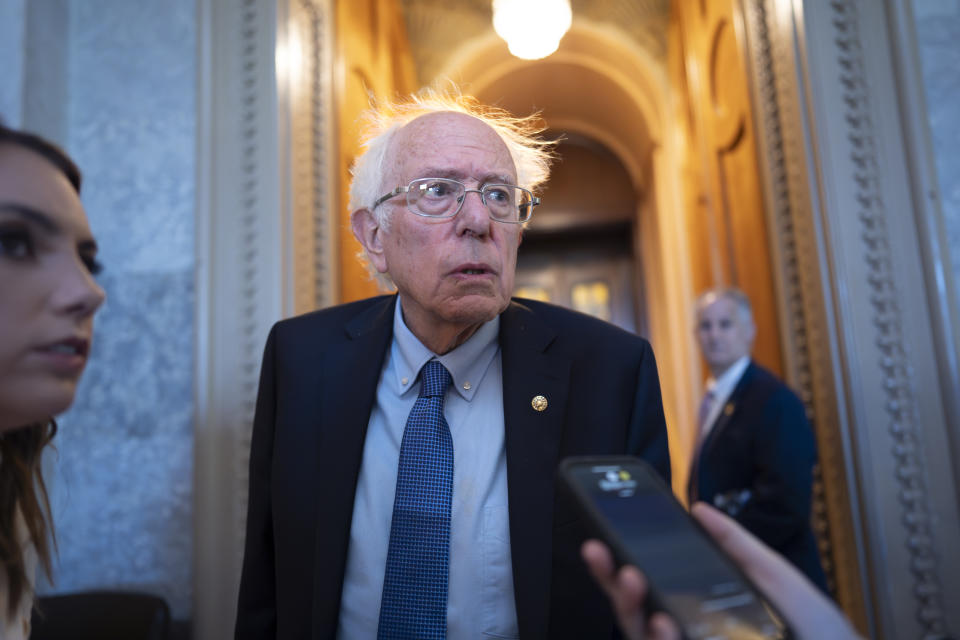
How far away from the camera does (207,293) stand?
237cm

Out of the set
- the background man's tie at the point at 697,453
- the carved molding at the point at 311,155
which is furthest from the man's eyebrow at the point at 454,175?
the background man's tie at the point at 697,453

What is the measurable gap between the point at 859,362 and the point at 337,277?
2.23 m

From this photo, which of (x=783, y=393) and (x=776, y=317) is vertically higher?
(x=776, y=317)

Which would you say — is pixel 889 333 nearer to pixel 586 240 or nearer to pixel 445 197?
pixel 445 197

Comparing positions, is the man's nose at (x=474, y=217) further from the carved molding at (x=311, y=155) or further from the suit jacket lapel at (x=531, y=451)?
the carved molding at (x=311, y=155)

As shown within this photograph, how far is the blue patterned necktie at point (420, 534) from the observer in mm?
1300

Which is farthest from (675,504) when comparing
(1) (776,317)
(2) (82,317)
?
(1) (776,317)

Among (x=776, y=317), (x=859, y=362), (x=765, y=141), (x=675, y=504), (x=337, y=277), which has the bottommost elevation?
(x=675, y=504)

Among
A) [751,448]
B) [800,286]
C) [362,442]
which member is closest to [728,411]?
[751,448]

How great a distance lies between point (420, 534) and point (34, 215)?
0.91 m

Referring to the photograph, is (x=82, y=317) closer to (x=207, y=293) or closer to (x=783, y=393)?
(x=207, y=293)

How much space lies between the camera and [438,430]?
4.75 ft

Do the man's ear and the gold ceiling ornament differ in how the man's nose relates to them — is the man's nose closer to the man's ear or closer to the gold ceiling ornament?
the man's ear

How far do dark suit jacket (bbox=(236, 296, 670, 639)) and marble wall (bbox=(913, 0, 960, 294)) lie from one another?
4.60 feet
